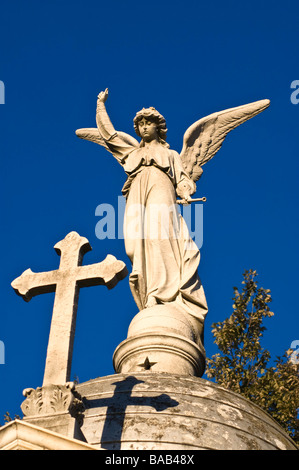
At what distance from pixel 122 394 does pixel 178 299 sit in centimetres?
226

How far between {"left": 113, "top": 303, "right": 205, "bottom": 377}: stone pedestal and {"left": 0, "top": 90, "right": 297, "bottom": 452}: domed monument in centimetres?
1

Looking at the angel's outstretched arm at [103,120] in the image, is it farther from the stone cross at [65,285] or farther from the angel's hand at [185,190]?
the stone cross at [65,285]

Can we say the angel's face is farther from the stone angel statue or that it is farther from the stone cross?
the stone cross

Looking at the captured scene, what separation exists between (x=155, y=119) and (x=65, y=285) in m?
5.15

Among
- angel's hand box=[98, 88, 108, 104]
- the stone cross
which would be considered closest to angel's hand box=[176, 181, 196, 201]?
angel's hand box=[98, 88, 108, 104]

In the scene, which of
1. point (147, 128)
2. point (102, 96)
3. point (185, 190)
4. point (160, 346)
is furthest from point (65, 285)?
point (102, 96)

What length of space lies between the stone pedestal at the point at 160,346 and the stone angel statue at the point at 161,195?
34 cm

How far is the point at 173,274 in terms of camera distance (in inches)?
384

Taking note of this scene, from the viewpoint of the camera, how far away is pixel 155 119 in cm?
1105

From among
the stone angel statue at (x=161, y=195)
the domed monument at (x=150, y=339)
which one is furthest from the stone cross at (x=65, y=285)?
the stone angel statue at (x=161, y=195)

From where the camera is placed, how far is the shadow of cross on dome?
22.6 feet

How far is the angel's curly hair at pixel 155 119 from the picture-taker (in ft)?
36.1
